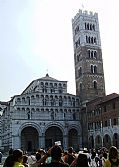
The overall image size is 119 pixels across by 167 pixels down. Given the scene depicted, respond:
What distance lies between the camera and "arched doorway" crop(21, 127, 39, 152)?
47000 millimetres

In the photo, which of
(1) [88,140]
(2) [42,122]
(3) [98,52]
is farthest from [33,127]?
(3) [98,52]

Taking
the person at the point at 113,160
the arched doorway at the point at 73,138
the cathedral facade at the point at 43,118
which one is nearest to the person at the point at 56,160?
the person at the point at 113,160

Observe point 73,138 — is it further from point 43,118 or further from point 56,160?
point 56,160

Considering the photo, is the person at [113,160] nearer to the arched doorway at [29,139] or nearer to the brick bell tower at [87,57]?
the arched doorway at [29,139]

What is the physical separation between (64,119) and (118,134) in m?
11.8

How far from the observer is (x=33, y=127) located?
4653cm

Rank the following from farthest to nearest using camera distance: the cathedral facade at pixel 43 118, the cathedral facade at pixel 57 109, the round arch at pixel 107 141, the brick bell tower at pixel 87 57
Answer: the brick bell tower at pixel 87 57 < the cathedral facade at pixel 57 109 < the cathedral facade at pixel 43 118 < the round arch at pixel 107 141

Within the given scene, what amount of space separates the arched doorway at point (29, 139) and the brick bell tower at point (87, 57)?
9.69m

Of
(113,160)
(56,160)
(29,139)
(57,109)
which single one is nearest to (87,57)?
(57,109)

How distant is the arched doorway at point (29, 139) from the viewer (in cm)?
4700

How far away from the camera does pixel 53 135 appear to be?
48.6 meters

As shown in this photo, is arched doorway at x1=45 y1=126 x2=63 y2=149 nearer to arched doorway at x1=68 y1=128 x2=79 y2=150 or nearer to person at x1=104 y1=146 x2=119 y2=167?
arched doorway at x1=68 y1=128 x2=79 y2=150

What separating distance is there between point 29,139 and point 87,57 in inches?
672

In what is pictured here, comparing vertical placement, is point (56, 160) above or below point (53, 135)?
below
